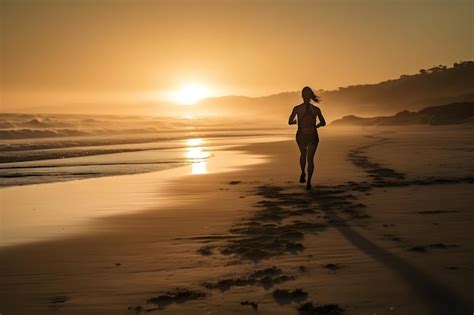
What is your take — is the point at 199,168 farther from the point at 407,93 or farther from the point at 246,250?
the point at 407,93

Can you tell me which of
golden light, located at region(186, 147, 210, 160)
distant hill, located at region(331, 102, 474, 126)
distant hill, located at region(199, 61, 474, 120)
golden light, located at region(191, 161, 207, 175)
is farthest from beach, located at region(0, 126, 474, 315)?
distant hill, located at region(199, 61, 474, 120)

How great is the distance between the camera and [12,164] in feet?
60.8

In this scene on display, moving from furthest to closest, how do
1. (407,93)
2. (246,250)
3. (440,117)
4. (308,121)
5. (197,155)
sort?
(407,93), (440,117), (197,155), (308,121), (246,250)

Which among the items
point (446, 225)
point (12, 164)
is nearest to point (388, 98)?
point (12, 164)

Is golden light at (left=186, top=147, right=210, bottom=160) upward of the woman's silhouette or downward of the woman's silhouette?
downward

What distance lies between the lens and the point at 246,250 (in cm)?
546

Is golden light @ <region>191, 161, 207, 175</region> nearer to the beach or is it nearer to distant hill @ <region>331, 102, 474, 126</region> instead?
the beach

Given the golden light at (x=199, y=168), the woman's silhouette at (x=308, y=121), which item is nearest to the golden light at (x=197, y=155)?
the golden light at (x=199, y=168)

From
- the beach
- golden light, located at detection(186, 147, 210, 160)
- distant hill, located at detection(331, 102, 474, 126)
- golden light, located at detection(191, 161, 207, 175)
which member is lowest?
golden light, located at detection(186, 147, 210, 160)

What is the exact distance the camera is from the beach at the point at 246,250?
4.00 m

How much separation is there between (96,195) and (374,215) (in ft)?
19.4

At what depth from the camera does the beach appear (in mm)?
3996

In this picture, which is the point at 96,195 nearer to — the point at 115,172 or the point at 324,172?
the point at 115,172

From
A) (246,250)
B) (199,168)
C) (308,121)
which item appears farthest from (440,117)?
(246,250)
